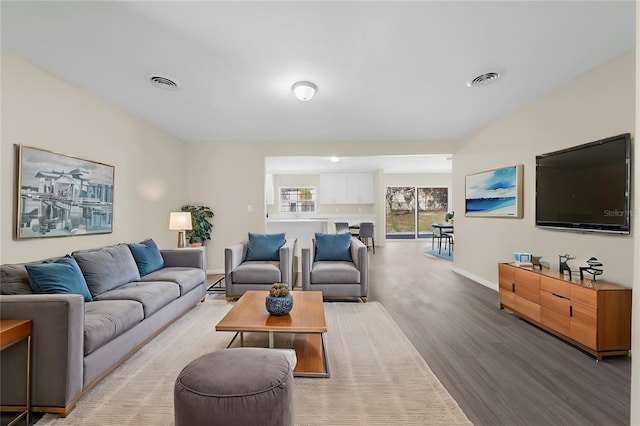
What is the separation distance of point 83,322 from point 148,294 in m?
0.73

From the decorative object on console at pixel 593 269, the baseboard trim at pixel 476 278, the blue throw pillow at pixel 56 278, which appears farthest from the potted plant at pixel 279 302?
the baseboard trim at pixel 476 278

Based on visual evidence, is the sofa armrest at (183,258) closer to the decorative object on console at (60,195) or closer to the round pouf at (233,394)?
the decorative object on console at (60,195)

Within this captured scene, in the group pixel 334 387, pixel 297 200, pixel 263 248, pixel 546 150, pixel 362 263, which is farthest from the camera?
pixel 297 200

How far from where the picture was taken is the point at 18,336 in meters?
1.51

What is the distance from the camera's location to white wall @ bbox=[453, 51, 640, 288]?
2.41 m

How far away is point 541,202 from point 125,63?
4614 millimetres

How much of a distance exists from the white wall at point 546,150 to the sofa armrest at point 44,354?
127 inches

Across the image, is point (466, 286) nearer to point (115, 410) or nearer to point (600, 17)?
point (600, 17)

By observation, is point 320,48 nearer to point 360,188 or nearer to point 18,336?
point 18,336

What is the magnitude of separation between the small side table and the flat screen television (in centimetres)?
422

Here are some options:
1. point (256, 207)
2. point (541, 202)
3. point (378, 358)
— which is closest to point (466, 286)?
point (541, 202)

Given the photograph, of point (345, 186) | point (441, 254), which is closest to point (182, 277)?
point (441, 254)

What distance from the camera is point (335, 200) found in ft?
30.4

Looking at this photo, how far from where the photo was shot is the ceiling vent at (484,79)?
111 inches
